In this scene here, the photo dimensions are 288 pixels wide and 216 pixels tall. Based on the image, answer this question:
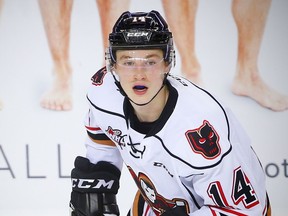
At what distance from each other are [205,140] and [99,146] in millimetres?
568

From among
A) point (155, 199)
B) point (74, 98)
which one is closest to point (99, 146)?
point (155, 199)

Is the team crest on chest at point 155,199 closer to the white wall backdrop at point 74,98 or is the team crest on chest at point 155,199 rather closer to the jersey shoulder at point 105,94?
the jersey shoulder at point 105,94

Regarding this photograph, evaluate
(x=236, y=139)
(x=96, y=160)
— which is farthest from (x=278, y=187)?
(x=236, y=139)

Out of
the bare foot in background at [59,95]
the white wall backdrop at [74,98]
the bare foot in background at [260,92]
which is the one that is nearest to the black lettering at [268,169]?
the white wall backdrop at [74,98]

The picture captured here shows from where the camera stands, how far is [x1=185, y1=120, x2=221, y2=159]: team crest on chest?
4.79 ft

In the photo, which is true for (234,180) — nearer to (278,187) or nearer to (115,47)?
(115,47)

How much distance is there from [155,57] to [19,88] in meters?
1.44

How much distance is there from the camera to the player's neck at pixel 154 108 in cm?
160

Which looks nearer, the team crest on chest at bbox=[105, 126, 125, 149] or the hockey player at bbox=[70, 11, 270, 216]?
the hockey player at bbox=[70, 11, 270, 216]

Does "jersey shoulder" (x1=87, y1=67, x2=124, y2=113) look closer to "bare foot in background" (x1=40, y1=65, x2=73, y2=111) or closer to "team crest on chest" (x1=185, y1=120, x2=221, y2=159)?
"team crest on chest" (x1=185, y1=120, x2=221, y2=159)

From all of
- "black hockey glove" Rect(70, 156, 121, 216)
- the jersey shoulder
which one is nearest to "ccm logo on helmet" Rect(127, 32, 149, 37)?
the jersey shoulder

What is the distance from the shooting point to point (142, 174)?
5.56 ft

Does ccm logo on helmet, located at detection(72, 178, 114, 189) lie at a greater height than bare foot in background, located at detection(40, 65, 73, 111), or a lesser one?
greater

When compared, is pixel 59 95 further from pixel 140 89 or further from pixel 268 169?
pixel 140 89
